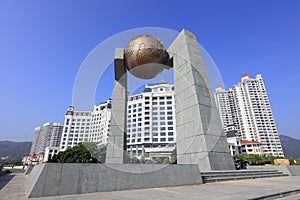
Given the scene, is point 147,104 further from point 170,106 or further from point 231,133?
point 231,133

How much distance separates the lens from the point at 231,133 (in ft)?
290

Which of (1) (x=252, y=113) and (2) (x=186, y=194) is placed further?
(1) (x=252, y=113)

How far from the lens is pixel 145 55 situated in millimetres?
9352

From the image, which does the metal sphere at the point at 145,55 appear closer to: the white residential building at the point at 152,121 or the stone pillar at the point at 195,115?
the stone pillar at the point at 195,115

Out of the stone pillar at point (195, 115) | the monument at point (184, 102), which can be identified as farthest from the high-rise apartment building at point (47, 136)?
the stone pillar at point (195, 115)

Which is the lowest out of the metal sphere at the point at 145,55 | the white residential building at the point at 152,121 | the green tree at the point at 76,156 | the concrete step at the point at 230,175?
the concrete step at the point at 230,175

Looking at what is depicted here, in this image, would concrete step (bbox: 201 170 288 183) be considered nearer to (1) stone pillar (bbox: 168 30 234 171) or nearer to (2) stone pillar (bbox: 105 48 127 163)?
(1) stone pillar (bbox: 168 30 234 171)

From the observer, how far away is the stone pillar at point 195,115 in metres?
10.2

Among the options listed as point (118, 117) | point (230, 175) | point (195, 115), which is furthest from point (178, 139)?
point (118, 117)

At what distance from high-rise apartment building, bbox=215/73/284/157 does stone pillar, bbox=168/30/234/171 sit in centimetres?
10664

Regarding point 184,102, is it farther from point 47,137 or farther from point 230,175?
point 47,137

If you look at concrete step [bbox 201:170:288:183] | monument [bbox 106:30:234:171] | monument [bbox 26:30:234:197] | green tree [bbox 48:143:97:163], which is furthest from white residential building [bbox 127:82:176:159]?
concrete step [bbox 201:170:288:183]

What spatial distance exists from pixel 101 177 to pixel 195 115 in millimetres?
7521

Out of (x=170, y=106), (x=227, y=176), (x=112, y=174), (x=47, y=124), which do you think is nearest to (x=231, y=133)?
(x=170, y=106)
